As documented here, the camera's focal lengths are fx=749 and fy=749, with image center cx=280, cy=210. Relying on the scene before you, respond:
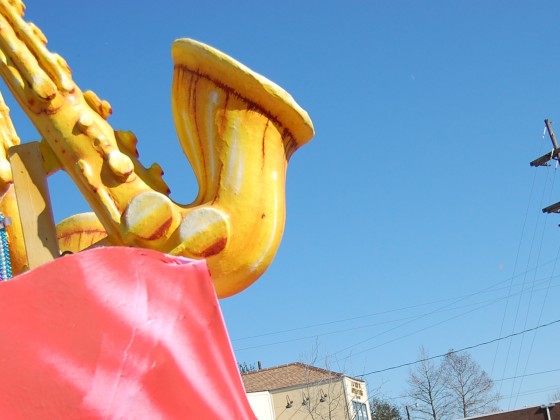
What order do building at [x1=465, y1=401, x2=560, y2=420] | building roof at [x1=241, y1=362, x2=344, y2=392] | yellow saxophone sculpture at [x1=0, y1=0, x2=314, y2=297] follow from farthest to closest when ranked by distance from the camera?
1. building roof at [x1=241, y1=362, x2=344, y2=392]
2. building at [x1=465, y1=401, x2=560, y2=420]
3. yellow saxophone sculpture at [x1=0, y1=0, x2=314, y2=297]

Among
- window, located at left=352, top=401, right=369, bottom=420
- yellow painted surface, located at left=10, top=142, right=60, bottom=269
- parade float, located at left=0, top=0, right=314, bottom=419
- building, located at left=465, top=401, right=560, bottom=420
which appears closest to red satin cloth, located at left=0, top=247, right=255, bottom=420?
parade float, located at left=0, top=0, right=314, bottom=419

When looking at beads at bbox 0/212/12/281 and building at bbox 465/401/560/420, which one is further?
building at bbox 465/401/560/420

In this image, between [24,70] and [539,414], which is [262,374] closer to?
[539,414]

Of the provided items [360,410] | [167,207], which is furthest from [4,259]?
[360,410]

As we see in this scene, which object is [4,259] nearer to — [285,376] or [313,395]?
[313,395]

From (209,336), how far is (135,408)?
0.71 ft

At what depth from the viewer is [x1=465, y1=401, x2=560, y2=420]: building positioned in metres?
25.2

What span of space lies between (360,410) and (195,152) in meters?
33.4

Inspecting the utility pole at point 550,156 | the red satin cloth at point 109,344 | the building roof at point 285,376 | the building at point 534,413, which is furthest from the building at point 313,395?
the red satin cloth at point 109,344

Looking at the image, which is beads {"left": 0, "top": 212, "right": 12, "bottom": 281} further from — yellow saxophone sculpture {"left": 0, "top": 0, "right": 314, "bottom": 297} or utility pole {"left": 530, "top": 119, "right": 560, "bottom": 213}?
utility pole {"left": 530, "top": 119, "right": 560, "bottom": 213}

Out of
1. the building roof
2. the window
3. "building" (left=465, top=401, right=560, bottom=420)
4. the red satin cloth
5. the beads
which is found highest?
the building roof

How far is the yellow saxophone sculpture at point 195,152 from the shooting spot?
1693mm

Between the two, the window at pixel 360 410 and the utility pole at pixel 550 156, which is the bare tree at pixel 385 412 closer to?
the window at pixel 360 410

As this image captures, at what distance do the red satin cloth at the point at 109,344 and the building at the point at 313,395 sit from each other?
29.7 m
